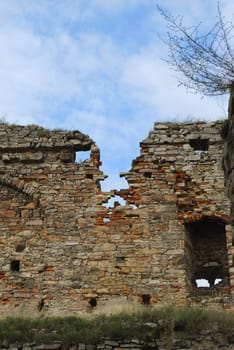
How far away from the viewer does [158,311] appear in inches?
363

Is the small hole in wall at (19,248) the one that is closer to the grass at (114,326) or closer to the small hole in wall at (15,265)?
the small hole in wall at (15,265)

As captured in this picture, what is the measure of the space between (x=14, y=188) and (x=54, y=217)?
936 millimetres

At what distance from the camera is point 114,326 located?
8.95 metres

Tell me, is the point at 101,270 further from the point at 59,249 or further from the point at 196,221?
the point at 196,221

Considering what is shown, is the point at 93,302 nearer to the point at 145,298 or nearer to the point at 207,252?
the point at 145,298

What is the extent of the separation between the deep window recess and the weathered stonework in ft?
0.06

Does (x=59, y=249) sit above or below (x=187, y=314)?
above

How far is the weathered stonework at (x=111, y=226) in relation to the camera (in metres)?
10.9

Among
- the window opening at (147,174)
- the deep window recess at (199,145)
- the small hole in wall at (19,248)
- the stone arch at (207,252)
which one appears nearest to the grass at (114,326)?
the stone arch at (207,252)

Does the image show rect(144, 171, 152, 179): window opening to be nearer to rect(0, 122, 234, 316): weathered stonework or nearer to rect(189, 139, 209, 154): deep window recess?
rect(0, 122, 234, 316): weathered stonework

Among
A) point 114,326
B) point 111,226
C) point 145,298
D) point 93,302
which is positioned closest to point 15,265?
point 93,302

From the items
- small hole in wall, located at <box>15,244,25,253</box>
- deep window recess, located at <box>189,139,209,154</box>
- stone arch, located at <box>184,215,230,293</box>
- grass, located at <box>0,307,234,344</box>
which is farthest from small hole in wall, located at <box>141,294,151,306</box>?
deep window recess, located at <box>189,139,209,154</box>

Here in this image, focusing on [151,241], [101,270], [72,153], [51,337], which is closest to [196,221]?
[151,241]

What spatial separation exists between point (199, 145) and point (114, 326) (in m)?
4.19
